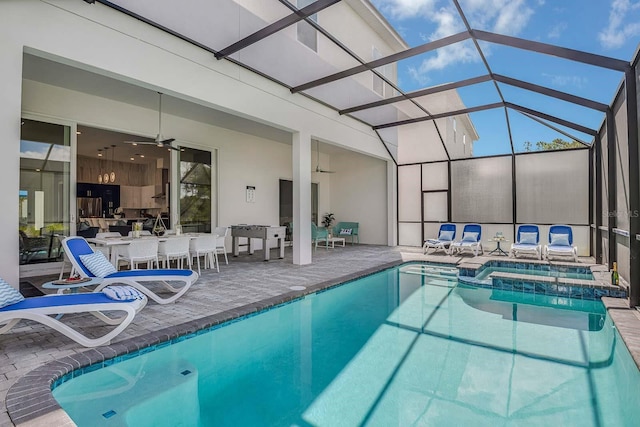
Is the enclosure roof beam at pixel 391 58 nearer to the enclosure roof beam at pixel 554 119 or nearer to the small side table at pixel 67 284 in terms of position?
the enclosure roof beam at pixel 554 119

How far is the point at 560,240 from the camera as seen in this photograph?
26.9 feet

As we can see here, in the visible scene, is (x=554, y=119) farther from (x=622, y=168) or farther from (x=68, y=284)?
(x=68, y=284)

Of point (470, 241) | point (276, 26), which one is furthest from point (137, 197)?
point (470, 241)

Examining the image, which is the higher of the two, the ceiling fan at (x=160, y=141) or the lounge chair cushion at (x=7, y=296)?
the ceiling fan at (x=160, y=141)

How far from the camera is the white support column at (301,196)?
7461 mm

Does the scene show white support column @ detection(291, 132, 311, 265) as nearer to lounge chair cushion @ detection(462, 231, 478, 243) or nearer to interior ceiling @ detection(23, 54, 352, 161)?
interior ceiling @ detection(23, 54, 352, 161)

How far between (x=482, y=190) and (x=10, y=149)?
10.2 m

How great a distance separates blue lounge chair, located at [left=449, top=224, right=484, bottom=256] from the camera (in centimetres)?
927

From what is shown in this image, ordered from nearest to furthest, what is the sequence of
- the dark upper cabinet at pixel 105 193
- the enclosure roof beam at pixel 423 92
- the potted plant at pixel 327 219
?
the enclosure roof beam at pixel 423 92 → the dark upper cabinet at pixel 105 193 → the potted plant at pixel 327 219

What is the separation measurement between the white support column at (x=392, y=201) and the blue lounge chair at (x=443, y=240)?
1.60 meters

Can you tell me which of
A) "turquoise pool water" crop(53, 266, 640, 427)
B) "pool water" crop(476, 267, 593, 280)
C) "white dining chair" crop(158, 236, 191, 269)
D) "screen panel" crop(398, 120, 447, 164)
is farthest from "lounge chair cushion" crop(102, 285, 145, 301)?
"screen panel" crop(398, 120, 447, 164)

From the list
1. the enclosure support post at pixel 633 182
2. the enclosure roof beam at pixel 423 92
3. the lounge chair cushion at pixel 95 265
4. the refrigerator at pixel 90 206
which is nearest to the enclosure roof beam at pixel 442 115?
the enclosure roof beam at pixel 423 92

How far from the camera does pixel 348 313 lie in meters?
4.67

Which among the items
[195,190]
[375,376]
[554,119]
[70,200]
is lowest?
[375,376]
